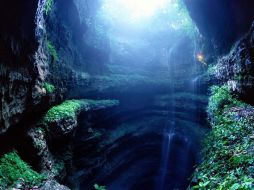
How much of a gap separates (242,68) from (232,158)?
5439 mm

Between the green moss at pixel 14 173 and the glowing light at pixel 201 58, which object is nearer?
the green moss at pixel 14 173

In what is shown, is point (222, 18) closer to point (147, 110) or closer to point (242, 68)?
point (242, 68)

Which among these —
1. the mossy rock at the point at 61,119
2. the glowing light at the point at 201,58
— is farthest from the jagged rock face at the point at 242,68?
the mossy rock at the point at 61,119

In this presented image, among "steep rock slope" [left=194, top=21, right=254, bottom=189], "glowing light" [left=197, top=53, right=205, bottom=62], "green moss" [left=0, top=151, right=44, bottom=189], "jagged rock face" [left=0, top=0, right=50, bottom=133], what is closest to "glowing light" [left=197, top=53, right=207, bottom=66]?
"glowing light" [left=197, top=53, right=205, bottom=62]

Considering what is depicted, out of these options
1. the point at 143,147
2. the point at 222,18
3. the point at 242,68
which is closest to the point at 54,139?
the point at 242,68

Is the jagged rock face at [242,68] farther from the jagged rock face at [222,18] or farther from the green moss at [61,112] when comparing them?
the green moss at [61,112]

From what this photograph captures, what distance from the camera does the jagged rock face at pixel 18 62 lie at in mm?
5825

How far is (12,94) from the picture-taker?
23.0ft

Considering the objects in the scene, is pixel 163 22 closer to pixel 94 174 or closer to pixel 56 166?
pixel 94 174

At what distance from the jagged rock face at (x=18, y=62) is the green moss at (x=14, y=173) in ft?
3.43

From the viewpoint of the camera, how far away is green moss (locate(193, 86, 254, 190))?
3.90m

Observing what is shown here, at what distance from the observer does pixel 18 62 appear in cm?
→ 705

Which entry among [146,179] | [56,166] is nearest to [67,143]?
[56,166]

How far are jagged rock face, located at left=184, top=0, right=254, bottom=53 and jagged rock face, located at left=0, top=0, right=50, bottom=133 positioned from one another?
7455 millimetres
